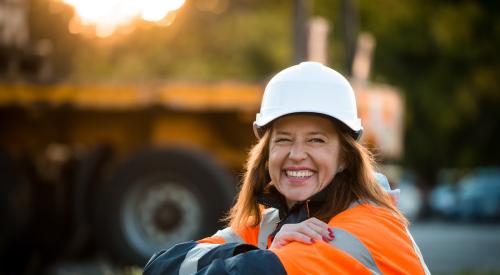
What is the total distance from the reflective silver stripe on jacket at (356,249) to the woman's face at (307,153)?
14.3 inches

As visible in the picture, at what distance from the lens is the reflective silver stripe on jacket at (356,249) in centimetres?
355

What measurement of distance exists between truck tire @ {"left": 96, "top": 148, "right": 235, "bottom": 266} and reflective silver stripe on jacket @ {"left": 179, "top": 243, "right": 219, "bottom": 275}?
5756mm

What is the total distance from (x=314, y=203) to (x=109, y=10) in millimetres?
12026

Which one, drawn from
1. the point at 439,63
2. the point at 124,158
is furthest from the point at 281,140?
the point at 439,63

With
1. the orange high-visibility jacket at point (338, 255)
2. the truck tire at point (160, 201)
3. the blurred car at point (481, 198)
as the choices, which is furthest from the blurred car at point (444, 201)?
the orange high-visibility jacket at point (338, 255)

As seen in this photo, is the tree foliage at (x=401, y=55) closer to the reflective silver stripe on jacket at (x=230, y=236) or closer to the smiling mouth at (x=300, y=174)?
the reflective silver stripe on jacket at (x=230, y=236)

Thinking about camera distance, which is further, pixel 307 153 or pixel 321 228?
pixel 307 153

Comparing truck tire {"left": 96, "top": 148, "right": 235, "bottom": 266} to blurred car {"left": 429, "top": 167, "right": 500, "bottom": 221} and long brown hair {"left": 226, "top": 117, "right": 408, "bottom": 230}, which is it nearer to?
long brown hair {"left": 226, "top": 117, "right": 408, "bottom": 230}

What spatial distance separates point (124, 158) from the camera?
1019 cm

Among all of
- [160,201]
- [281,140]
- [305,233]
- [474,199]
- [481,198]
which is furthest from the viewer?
[474,199]

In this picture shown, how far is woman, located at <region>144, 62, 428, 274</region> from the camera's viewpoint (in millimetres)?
3559

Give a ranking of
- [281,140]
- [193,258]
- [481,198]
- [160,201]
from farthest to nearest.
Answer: [481,198] < [160,201] < [281,140] < [193,258]

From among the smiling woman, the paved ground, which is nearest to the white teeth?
the smiling woman

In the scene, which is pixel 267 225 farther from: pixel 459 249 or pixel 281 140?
pixel 459 249
